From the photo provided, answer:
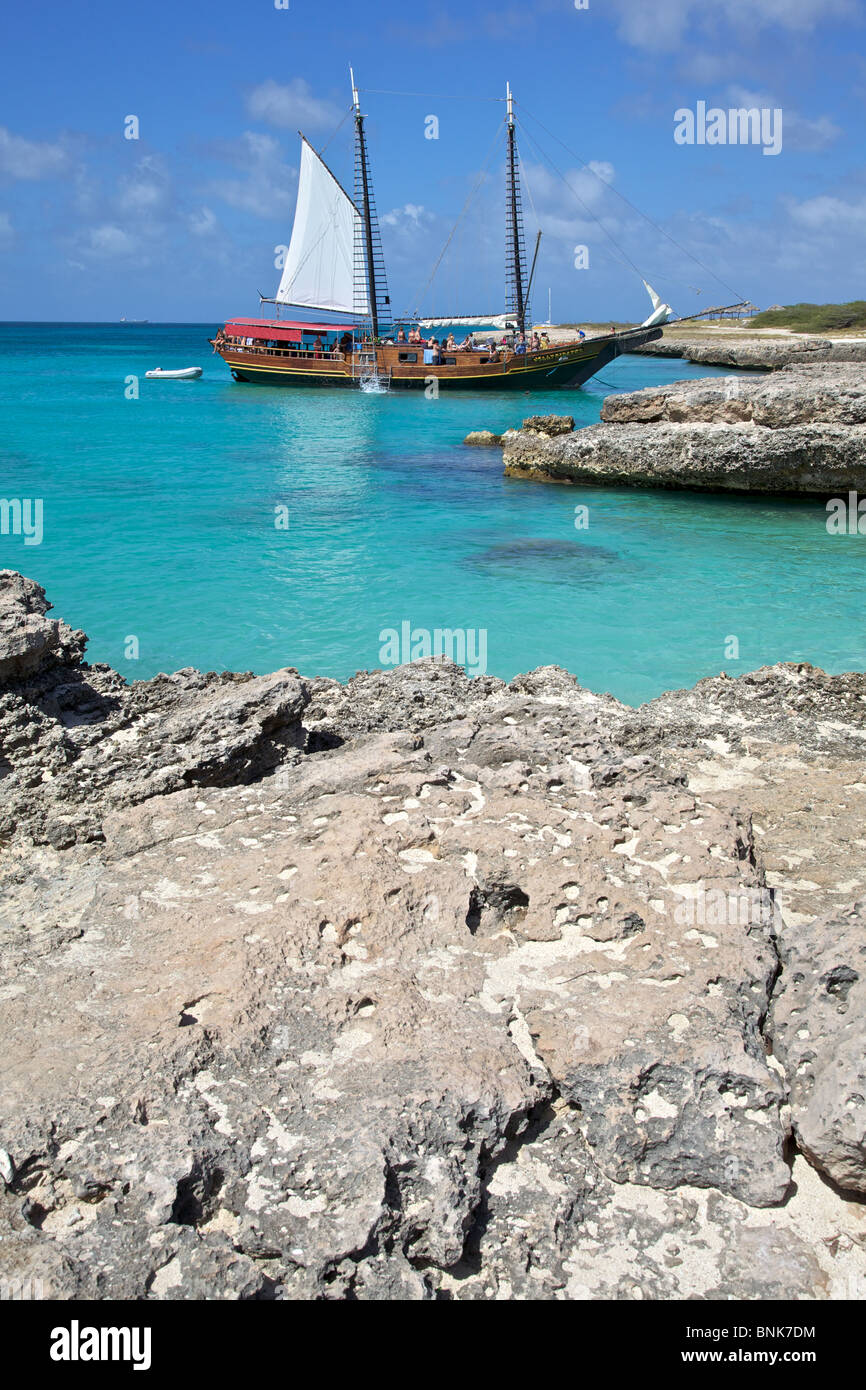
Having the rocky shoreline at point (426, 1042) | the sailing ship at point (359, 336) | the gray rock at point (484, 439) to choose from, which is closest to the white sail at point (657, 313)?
the sailing ship at point (359, 336)

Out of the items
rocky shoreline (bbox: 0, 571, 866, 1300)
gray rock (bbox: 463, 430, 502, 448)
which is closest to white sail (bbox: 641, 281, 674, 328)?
gray rock (bbox: 463, 430, 502, 448)

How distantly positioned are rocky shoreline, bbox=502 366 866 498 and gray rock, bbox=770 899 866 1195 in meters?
18.1

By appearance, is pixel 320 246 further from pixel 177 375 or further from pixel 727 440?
pixel 727 440

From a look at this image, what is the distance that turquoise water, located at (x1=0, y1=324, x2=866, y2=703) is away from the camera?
1182 cm

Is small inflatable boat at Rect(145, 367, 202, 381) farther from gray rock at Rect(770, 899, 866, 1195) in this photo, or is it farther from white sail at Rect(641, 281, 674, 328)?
gray rock at Rect(770, 899, 866, 1195)

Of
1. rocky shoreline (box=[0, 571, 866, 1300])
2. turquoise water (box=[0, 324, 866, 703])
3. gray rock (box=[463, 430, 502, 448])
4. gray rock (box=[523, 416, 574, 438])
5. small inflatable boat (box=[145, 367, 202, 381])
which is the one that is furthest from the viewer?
small inflatable boat (box=[145, 367, 202, 381])

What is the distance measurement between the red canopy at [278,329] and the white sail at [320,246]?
174 cm

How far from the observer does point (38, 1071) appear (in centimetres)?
305

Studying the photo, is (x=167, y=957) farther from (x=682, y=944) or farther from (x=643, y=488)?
(x=643, y=488)

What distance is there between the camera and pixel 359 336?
5481 centimetres

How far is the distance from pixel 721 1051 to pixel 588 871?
106cm

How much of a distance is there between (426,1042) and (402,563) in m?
13.6

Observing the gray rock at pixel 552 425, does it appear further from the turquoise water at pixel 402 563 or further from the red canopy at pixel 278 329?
the red canopy at pixel 278 329

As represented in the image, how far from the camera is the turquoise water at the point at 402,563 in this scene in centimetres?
1182
